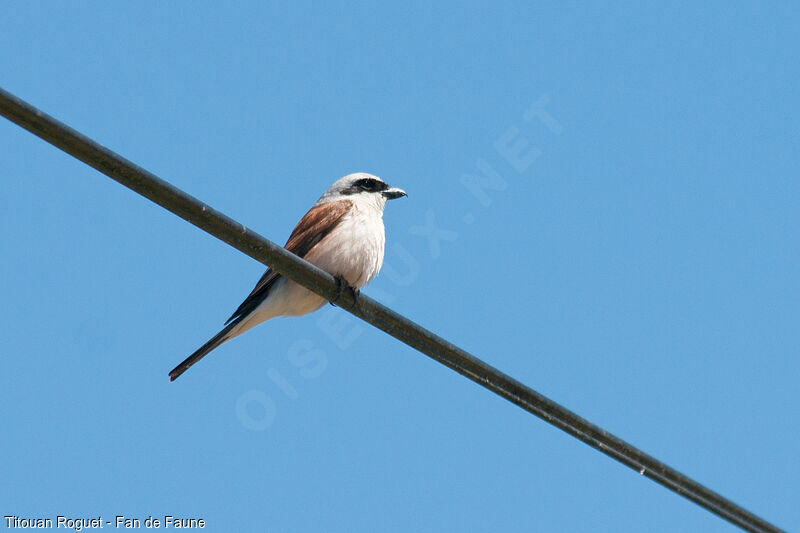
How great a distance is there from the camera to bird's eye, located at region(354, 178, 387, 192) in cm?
694

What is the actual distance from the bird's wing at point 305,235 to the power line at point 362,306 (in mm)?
1946

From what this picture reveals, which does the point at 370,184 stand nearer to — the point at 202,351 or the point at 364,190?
the point at 364,190

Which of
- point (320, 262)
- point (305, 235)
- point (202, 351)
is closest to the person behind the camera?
point (202, 351)

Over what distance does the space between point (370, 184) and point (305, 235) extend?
82 centimetres

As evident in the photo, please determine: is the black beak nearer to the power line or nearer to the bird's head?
the bird's head

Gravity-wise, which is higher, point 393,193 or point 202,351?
point 393,193

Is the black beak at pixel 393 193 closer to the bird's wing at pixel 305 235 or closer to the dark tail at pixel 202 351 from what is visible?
the bird's wing at pixel 305 235

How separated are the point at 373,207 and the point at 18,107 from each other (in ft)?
13.2

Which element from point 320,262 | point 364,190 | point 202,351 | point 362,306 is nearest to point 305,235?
point 320,262

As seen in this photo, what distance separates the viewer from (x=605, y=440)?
164 inches

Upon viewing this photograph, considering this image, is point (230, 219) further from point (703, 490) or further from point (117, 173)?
point (703, 490)

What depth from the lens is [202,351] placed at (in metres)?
5.56

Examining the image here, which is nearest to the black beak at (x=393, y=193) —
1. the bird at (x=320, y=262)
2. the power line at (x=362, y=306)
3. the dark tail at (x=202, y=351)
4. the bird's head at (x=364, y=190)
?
the bird's head at (x=364, y=190)

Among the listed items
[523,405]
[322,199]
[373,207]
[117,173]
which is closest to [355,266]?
[373,207]
